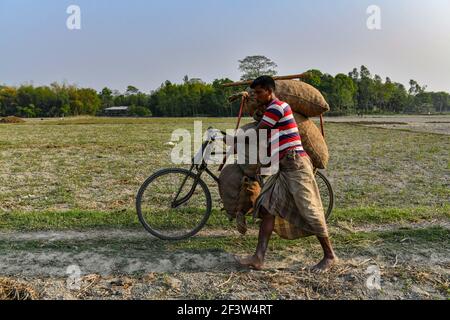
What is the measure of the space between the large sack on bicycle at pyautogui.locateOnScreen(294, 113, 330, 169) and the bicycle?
1.49 ft

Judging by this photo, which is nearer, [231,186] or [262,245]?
[262,245]

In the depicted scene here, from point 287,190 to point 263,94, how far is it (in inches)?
40.8

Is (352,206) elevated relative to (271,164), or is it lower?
lower

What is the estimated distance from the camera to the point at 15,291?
3.42 meters

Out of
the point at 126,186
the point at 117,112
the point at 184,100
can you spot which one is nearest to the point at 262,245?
the point at 126,186

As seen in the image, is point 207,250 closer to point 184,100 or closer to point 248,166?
point 248,166

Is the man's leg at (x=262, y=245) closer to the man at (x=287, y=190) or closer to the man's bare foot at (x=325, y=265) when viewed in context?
the man at (x=287, y=190)

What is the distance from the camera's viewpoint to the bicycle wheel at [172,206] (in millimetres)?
4930

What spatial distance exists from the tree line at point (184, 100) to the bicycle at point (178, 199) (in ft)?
242

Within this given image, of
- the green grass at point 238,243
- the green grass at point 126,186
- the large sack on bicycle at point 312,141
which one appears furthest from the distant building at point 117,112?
the large sack on bicycle at point 312,141

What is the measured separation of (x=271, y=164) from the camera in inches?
168
